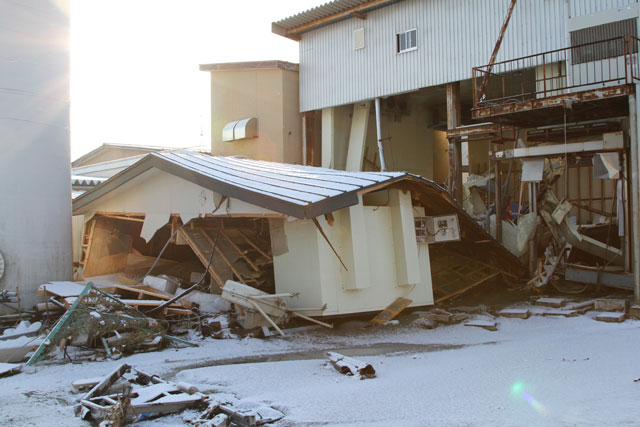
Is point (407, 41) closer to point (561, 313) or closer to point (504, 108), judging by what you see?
point (504, 108)

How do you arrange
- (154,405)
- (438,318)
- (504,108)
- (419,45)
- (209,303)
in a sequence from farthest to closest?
(419,45), (504,108), (209,303), (438,318), (154,405)

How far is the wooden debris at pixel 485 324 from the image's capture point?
975 cm

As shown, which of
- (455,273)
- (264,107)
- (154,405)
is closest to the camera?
(154,405)

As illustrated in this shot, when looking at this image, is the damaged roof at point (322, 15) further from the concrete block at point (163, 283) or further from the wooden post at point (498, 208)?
the concrete block at point (163, 283)

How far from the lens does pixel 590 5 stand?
1400 cm

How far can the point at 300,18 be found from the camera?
67.4ft

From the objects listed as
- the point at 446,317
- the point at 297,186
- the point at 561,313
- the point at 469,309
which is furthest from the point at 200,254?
the point at 561,313

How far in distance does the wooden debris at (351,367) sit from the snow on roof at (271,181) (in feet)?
7.62

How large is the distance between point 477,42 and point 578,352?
36.3 ft

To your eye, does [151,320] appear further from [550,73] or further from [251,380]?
[550,73]

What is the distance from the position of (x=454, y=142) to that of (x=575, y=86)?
5.00 m

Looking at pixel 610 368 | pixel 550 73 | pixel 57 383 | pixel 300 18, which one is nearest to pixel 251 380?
pixel 57 383

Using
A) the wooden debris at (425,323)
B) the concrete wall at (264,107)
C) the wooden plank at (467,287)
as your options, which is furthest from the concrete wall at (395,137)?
the wooden debris at (425,323)

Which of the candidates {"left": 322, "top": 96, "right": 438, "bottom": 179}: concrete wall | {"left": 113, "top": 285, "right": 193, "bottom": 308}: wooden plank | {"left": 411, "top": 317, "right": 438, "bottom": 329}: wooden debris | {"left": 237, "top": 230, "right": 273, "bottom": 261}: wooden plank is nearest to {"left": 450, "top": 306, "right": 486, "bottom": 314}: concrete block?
{"left": 411, "top": 317, "right": 438, "bottom": 329}: wooden debris
